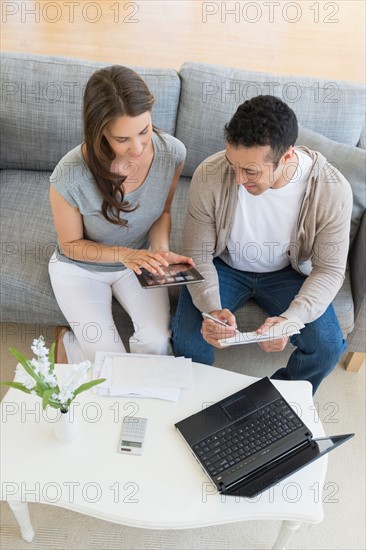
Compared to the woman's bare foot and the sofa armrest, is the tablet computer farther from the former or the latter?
the sofa armrest

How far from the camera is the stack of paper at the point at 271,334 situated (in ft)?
5.10

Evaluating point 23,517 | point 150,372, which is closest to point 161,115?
point 150,372

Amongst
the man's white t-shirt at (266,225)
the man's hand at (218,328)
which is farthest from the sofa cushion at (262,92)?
the man's hand at (218,328)

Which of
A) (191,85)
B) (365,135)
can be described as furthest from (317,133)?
(191,85)

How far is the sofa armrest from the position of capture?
6.15 feet

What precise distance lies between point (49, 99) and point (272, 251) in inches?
40.8

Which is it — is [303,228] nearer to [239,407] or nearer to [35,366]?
[239,407]

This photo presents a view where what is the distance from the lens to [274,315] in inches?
71.9

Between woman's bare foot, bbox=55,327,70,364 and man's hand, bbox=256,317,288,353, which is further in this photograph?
woman's bare foot, bbox=55,327,70,364

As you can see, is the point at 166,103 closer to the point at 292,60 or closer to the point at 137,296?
the point at 137,296

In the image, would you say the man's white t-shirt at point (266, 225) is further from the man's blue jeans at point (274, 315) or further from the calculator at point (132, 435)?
the calculator at point (132, 435)

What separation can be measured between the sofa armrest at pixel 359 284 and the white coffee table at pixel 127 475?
52 centimetres

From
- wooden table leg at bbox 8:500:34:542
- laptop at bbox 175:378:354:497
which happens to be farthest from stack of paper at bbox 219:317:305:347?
wooden table leg at bbox 8:500:34:542

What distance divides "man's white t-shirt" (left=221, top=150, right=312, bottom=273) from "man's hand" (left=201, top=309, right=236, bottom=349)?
23 centimetres
